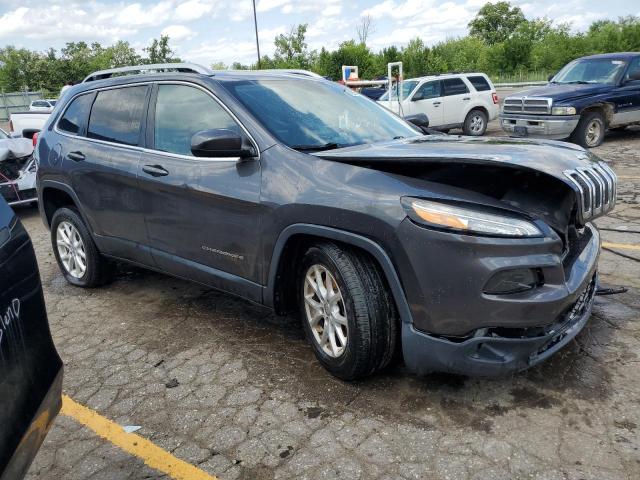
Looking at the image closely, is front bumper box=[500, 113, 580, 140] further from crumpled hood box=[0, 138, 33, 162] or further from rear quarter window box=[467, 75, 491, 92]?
crumpled hood box=[0, 138, 33, 162]

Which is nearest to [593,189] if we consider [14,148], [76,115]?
[76,115]

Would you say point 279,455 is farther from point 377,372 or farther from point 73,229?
point 73,229

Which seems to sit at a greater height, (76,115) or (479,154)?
(76,115)

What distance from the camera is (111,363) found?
3561 millimetres

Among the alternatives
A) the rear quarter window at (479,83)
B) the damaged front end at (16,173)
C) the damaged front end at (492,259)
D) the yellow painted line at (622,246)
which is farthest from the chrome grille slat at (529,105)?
the damaged front end at (16,173)

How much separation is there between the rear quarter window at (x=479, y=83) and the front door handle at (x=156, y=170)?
12338mm

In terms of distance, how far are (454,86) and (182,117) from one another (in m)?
11.9

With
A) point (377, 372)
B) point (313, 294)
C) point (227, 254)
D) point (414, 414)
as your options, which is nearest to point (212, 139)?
point (227, 254)

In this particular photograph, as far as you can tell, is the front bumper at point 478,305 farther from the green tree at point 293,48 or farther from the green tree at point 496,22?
the green tree at point 496,22

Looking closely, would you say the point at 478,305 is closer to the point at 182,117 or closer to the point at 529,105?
the point at 182,117

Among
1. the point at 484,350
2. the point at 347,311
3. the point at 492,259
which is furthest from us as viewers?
the point at 347,311

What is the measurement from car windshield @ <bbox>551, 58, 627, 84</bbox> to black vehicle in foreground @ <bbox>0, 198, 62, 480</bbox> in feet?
39.9

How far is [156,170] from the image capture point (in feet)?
12.4

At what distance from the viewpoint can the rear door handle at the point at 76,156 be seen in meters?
4.46
